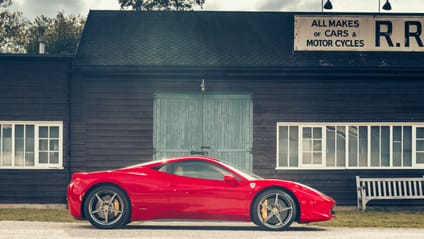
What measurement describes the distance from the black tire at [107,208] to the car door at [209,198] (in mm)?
757

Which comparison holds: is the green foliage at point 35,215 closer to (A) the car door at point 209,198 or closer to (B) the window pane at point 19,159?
(B) the window pane at point 19,159

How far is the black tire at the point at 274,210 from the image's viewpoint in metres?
12.8

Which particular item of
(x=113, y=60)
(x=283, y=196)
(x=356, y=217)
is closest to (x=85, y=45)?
(x=113, y=60)

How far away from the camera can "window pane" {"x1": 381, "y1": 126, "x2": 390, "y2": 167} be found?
2017 cm

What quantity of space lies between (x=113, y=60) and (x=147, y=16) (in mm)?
2937

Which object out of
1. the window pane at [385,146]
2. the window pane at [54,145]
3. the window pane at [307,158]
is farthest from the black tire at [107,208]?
the window pane at [385,146]

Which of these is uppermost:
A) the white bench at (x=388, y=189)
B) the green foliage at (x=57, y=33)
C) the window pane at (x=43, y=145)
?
the green foliage at (x=57, y=33)

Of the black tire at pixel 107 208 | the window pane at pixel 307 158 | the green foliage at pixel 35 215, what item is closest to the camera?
the black tire at pixel 107 208

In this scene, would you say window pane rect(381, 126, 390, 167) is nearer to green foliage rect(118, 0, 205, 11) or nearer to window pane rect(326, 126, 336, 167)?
window pane rect(326, 126, 336, 167)

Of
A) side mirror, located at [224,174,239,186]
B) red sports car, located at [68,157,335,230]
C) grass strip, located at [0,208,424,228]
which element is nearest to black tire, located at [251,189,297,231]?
red sports car, located at [68,157,335,230]

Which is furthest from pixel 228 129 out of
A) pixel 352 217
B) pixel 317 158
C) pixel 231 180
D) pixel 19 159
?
pixel 231 180

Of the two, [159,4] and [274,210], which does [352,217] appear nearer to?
[274,210]

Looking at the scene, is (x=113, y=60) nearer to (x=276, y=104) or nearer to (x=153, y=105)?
(x=153, y=105)

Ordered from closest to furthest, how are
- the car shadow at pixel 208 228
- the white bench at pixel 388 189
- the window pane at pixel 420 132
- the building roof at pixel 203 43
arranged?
the car shadow at pixel 208 228 < the white bench at pixel 388 189 < the building roof at pixel 203 43 < the window pane at pixel 420 132
